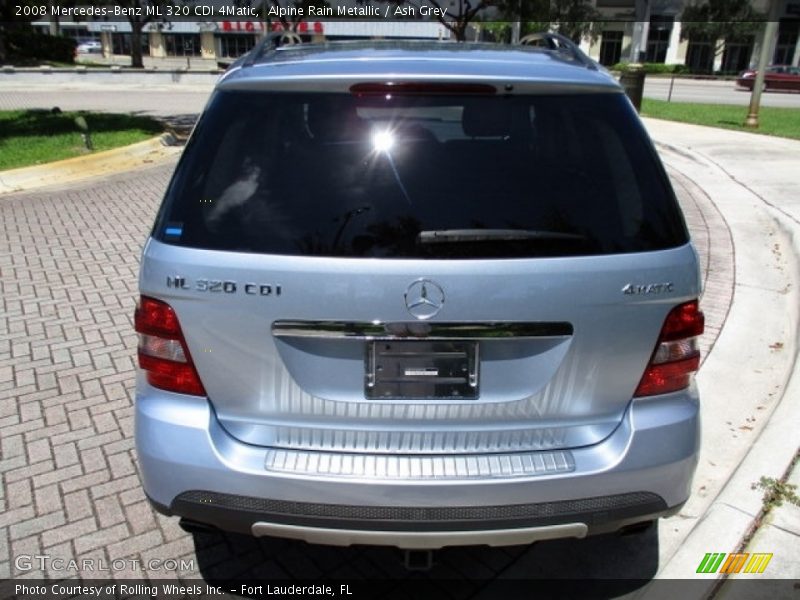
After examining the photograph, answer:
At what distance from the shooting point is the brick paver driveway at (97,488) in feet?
8.66

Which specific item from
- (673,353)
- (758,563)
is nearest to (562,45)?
(673,353)

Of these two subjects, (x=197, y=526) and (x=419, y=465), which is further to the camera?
(x=197, y=526)

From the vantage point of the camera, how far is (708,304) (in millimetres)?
5297

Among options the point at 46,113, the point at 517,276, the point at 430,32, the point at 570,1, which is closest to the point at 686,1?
the point at 570,1

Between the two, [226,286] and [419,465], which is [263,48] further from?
[419,465]

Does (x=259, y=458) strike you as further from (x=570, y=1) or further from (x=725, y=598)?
(x=570, y=1)

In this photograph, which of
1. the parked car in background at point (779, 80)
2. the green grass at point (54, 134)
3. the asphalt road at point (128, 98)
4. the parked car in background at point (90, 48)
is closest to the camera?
the green grass at point (54, 134)

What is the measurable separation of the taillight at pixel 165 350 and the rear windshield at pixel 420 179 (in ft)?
0.78

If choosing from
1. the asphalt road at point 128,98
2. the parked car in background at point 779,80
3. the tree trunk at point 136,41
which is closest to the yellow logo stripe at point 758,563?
the asphalt road at point 128,98

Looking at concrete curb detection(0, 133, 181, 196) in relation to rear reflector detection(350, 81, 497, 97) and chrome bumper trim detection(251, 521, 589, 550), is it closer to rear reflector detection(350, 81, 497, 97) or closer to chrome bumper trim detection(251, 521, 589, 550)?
rear reflector detection(350, 81, 497, 97)

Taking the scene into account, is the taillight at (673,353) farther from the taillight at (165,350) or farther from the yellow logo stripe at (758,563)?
the taillight at (165,350)

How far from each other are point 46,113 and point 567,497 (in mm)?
17800

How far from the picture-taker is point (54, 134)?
1288 cm

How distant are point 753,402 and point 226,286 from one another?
10.9 ft
